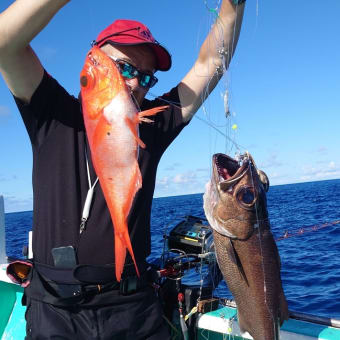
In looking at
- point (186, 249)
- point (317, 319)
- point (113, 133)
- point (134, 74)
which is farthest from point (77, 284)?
point (317, 319)

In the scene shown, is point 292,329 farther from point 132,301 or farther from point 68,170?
point 68,170

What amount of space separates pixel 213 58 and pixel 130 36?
0.88 m

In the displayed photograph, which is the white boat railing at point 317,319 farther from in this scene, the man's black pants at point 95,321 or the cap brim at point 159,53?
the cap brim at point 159,53

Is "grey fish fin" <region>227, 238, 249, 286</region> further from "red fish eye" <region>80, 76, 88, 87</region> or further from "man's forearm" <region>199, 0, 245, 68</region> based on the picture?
"red fish eye" <region>80, 76, 88, 87</region>

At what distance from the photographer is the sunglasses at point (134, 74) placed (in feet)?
7.55

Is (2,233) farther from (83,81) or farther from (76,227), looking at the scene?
(83,81)

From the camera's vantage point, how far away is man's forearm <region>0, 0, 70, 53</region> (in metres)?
1.83

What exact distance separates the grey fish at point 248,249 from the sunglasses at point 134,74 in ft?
2.39

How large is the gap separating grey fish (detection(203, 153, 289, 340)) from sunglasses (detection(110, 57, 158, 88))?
0.73 meters

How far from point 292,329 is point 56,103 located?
262cm

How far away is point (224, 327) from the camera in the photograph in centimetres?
319

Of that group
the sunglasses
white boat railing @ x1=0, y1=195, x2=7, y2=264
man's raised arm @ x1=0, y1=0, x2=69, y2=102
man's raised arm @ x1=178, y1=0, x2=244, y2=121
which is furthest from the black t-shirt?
white boat railing @ x1=0, y1=195, x2=7, y2=264

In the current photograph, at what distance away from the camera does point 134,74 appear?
92.2 inches

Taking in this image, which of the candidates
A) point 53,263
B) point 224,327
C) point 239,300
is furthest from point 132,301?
point 224,327
